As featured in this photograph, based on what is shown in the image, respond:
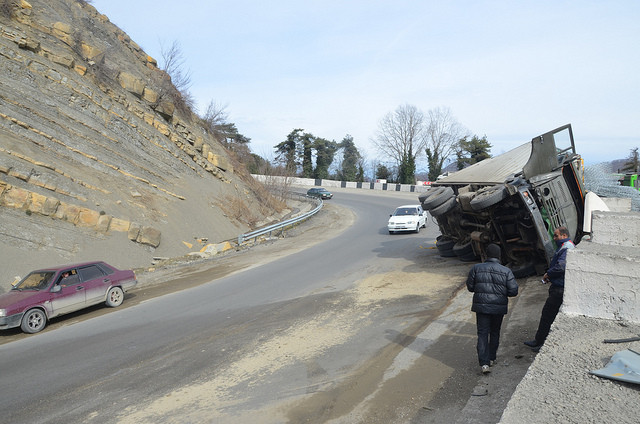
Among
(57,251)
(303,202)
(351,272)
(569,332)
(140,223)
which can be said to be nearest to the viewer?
(569,332)

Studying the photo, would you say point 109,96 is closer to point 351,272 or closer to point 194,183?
point 194,183

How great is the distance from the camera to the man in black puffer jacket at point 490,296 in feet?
19.7

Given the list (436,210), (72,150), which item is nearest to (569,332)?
(436,210)

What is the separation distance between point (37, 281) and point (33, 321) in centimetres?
142

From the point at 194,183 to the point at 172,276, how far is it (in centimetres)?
1140

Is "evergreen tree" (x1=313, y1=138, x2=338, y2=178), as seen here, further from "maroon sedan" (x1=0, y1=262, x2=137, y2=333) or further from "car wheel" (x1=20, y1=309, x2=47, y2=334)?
"car wheel" (x1=20, y1=309, x2=47, y2=334)

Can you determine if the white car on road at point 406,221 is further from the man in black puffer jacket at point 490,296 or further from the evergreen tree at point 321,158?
the evergreen tree at point 321,158

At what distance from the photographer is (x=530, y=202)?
1034cm

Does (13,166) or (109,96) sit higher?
(109,96)

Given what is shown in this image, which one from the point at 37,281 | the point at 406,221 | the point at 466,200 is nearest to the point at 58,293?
the point at 37,281

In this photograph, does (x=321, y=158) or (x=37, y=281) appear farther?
(x=321, y=158)

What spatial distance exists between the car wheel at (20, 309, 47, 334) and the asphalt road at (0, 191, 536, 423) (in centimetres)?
32

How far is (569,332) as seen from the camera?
14.9 ft

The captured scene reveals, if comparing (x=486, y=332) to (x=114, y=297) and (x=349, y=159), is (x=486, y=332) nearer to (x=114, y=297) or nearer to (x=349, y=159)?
(x=114, y=297)
